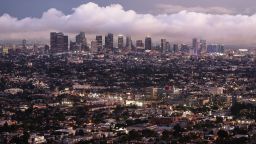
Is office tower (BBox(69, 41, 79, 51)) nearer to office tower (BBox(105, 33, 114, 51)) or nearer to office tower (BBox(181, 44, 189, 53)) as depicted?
office tower (BBox(105, 33, 114, 51))

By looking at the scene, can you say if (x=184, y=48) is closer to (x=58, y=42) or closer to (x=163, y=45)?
(x=163, y=45)

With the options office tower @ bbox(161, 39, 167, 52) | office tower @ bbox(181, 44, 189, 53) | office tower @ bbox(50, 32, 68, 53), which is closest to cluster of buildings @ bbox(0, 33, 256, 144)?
office tower @ bbox(50, 32, 68, 53)

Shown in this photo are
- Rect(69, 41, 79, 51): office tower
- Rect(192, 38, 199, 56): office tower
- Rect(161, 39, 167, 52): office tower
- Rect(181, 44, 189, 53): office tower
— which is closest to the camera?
Rect(69, 41, 79, 51): office tower

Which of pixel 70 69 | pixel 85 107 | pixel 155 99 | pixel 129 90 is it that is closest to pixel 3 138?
pixel 85 107

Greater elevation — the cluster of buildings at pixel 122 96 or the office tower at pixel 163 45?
the office tower at pixel 163 45

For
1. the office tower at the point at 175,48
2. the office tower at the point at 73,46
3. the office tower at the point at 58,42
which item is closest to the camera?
the office tower at the point at 58,42

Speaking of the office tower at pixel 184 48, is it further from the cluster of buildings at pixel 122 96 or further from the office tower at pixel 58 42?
the office tower at pixel 58 42

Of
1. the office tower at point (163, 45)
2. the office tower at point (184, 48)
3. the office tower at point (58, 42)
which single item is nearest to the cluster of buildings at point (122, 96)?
the office tower at point (58, 42)

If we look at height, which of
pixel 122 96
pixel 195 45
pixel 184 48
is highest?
pixel 195 45

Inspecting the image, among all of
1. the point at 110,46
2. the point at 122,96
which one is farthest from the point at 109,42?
the point at 122,96

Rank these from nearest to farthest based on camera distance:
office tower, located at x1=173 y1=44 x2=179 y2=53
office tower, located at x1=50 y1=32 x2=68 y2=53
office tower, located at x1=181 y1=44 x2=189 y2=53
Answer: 1. office tower, located at x1=50 y1=32 x2=68 y2=53
2. office tower, located at x1=173 y1=44 x2=179 y2=53
3. office tower, located at x1=181 y1=44 x2=189 y2=53
